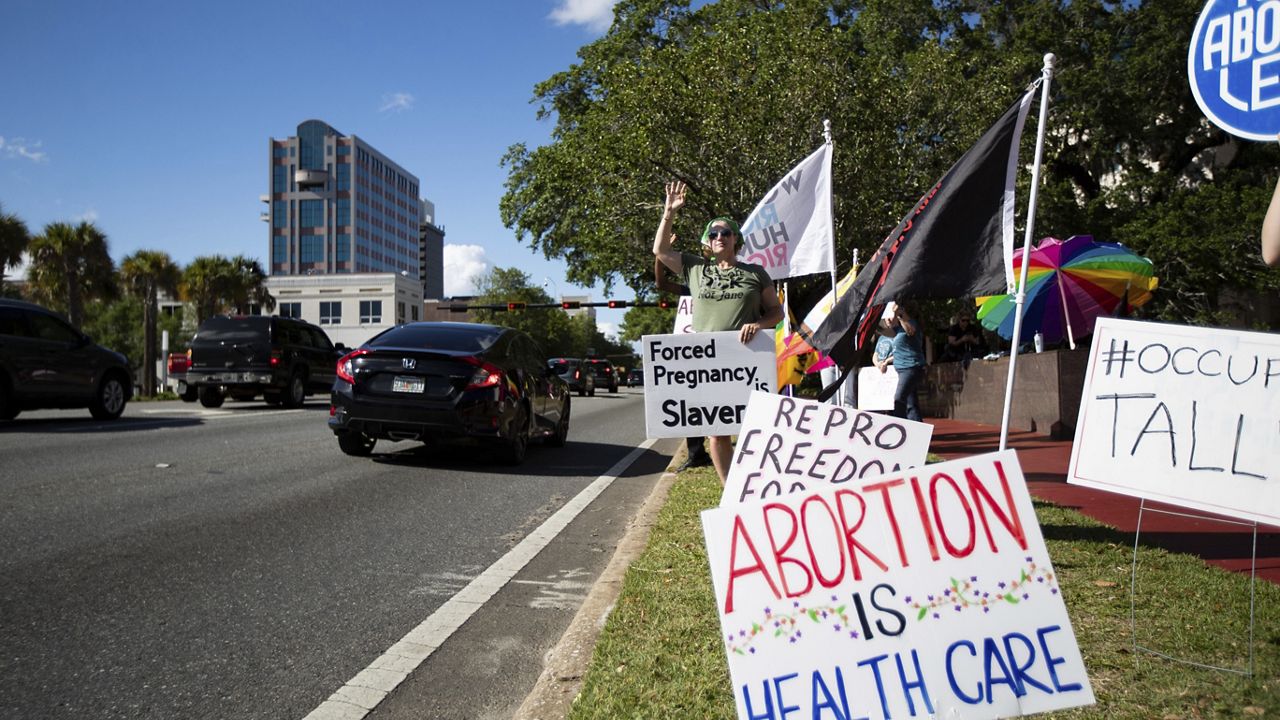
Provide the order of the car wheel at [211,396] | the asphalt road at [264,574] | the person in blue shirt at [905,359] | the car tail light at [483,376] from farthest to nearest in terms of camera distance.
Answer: the car wheel at [211,396]
the person in blue shirt at [905,359]
the car tail light at [483,376]
the asphalt road at [264,574]

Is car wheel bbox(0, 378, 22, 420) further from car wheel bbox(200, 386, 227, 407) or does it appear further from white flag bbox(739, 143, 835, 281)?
white flag bbox(739, 143, 835, 281)

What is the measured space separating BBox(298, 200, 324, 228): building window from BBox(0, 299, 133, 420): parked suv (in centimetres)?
13357

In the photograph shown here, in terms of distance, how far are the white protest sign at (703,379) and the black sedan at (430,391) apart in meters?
4.13

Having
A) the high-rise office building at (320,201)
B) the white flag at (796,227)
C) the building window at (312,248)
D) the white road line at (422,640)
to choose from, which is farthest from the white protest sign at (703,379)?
the building window at (312,248)

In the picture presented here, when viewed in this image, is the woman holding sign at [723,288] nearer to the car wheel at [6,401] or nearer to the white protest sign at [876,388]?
the white protest sign at [876,388]

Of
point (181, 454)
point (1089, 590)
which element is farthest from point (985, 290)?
point (181, 454)

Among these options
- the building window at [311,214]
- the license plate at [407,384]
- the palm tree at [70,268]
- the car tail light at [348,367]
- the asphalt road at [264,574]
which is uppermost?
the building window at [311,214]

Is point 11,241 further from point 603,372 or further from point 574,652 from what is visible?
point 574,652

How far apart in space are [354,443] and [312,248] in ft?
468

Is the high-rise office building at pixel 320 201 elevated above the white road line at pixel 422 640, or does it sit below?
above

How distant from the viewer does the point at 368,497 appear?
7.64 metres

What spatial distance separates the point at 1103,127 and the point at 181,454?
26.4 metres

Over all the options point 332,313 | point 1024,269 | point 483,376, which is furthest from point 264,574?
point 332,313

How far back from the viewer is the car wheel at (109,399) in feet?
46.1
